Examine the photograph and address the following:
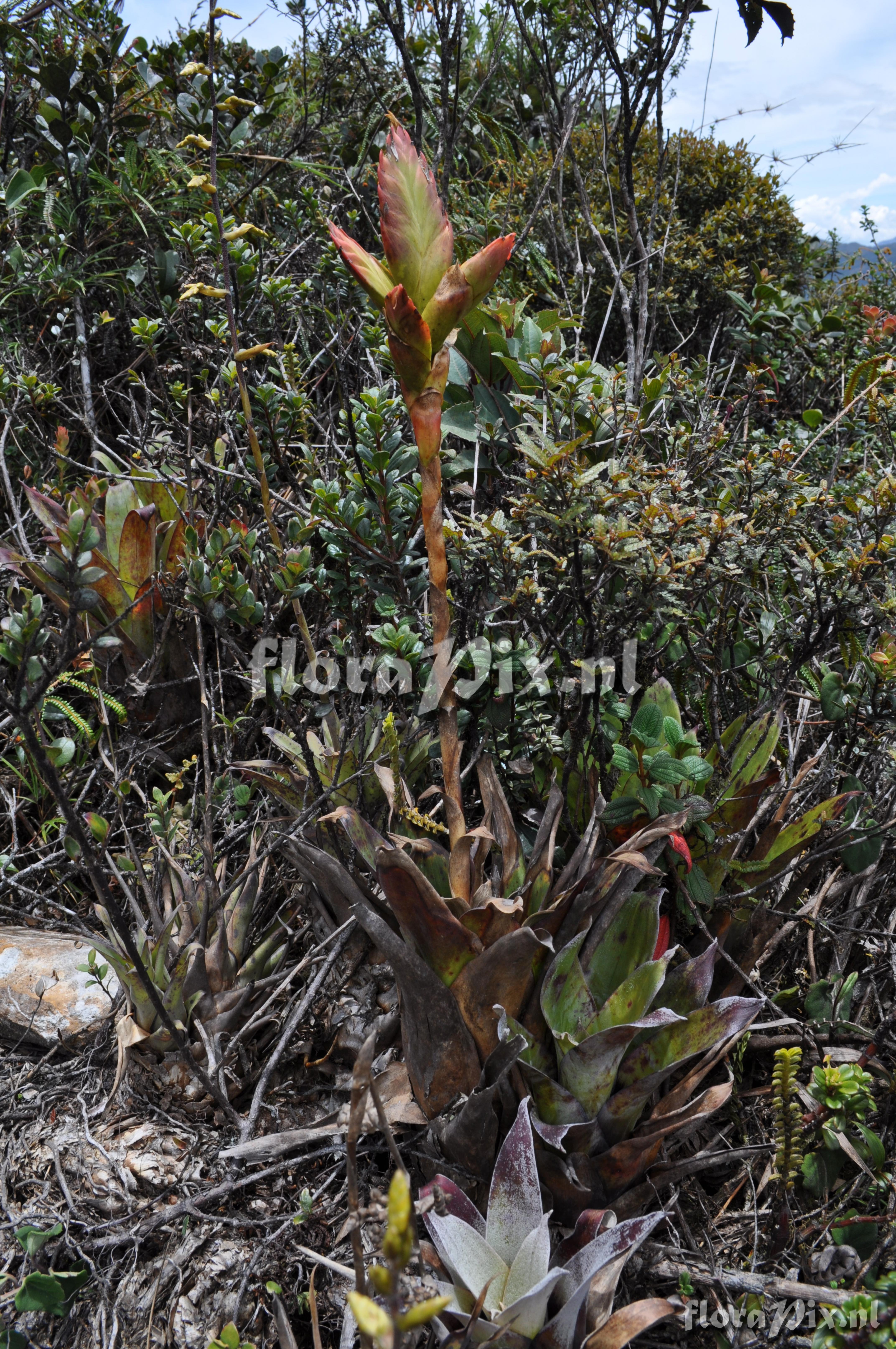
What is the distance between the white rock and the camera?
5.67ft

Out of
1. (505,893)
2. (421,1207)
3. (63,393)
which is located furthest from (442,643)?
(63,393)

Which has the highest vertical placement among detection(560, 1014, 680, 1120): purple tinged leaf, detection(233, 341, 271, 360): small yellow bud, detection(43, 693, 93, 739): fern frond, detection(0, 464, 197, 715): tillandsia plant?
detection(233, 341, 271, 360): small yellow bud

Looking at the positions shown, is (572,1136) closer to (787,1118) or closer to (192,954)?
(787,1118)

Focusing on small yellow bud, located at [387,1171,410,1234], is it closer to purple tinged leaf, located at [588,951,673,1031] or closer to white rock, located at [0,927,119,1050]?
purple tinged leaf, located at [588,951,673,1031]

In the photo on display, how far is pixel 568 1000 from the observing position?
1324mm

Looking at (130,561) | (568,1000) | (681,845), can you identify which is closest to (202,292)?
(130,561)

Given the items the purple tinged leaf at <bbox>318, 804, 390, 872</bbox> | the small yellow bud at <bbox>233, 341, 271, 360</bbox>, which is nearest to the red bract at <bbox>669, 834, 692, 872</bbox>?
the purple tinged leaf at <bbox>318, 804, 390, 872</bbox>

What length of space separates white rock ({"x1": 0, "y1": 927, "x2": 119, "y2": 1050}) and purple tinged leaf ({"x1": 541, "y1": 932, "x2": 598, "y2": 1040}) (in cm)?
98

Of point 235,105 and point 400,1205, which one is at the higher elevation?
point 235,105

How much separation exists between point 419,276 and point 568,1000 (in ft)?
3.63

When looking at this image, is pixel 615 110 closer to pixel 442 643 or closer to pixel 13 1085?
pixel 442 643

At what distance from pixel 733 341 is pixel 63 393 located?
2.73 meters

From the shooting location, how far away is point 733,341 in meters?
3.46

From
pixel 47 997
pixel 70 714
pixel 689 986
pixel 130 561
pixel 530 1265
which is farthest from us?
pixel 130 561
